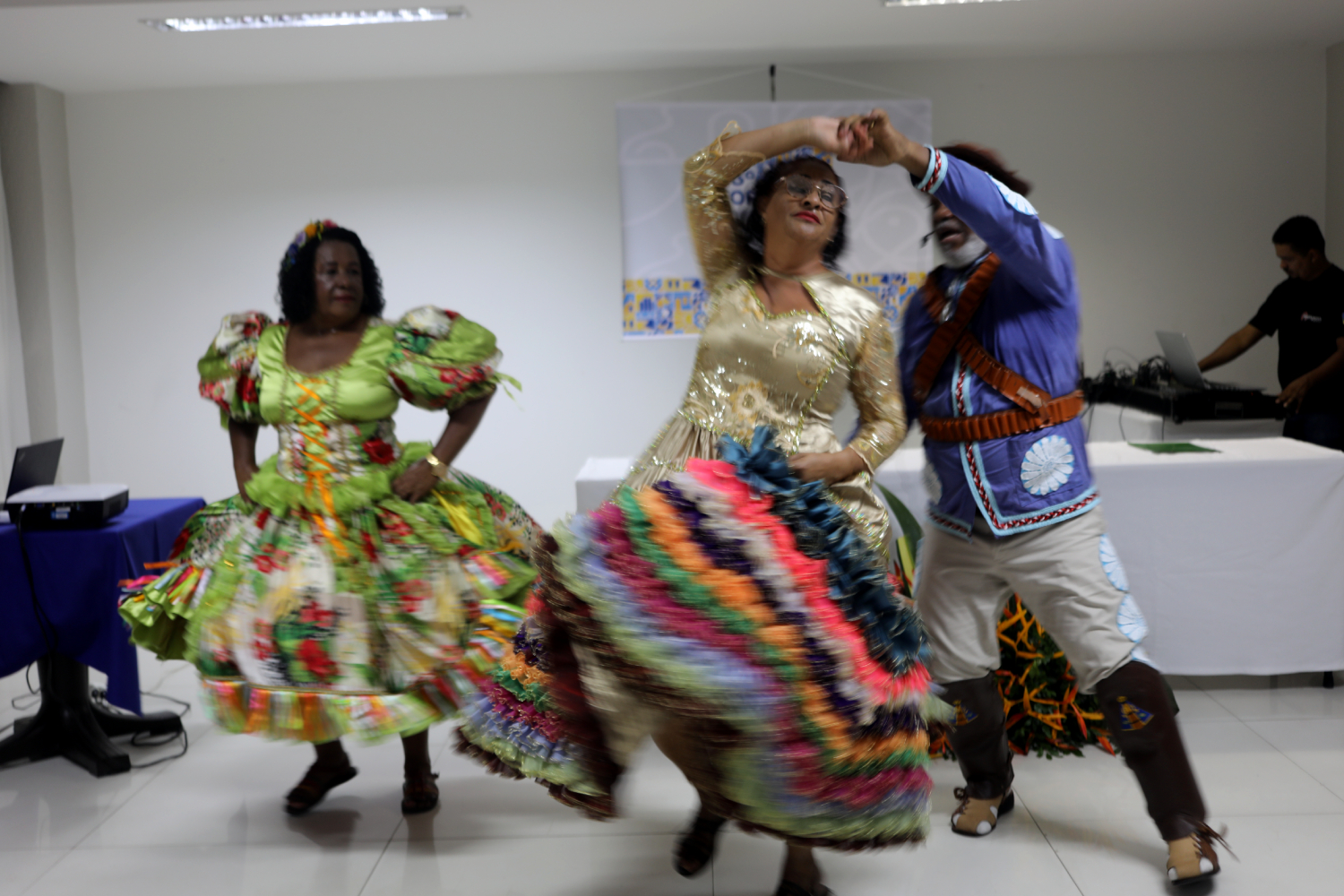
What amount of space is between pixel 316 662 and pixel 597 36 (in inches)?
144

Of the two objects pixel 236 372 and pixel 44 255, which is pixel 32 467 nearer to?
pixel 236 372

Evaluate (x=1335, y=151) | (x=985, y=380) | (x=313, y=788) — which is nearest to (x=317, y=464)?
(x=313, y=788)

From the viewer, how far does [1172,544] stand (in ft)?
10.5

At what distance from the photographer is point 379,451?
263cm

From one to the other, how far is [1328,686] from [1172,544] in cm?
77

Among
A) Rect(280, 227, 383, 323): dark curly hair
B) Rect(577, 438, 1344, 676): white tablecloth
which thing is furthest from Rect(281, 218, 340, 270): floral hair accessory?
Rect(577, 438, 1344, 676): white tablecloth

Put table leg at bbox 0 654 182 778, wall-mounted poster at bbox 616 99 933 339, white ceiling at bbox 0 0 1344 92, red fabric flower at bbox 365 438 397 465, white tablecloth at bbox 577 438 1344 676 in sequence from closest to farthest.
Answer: red fabric flower at bbox 365 438 397 465
table leg at bbox 0 654 182 778
white tablecloth at bbox 577 438 1344 676
white ceiling at bbox 0 0 1344 92
wall-mounted poster at bbox 616 99 933 339

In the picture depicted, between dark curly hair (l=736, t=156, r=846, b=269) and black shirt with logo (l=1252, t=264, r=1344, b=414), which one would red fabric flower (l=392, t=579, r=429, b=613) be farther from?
black shirt with logo (l=1252, t=264, r=1344, b=414)

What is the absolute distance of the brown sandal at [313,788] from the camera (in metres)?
2.72

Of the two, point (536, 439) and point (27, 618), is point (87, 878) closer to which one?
point (27, 618)

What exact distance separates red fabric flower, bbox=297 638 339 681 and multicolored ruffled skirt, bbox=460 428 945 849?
77 cm

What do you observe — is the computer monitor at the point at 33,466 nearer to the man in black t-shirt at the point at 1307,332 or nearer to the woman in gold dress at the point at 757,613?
the woman in gold dress at the point at 757,613

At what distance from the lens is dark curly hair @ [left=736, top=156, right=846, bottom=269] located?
2129 mm

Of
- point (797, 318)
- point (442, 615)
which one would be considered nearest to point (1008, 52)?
point (797, 318)
